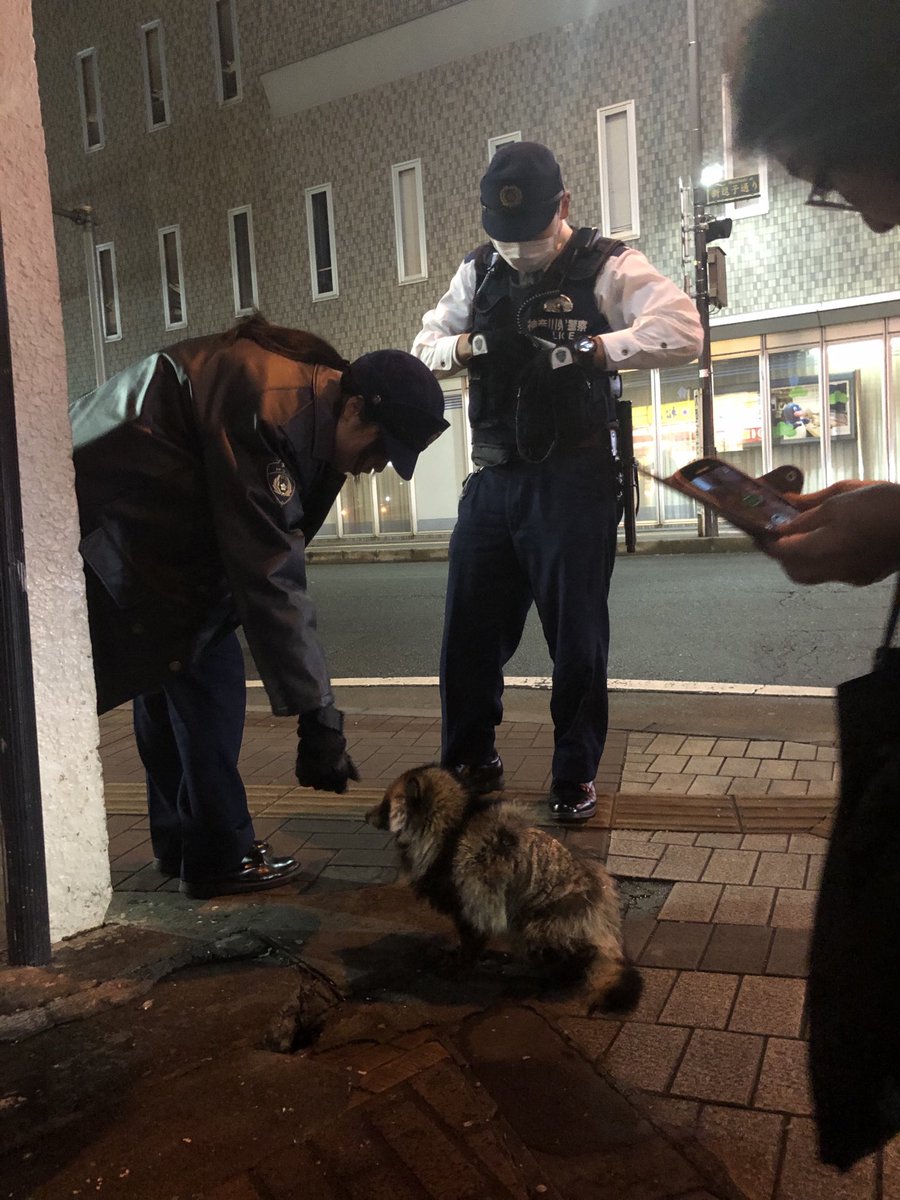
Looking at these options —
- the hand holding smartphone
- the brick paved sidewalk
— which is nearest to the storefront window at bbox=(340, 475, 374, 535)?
the brick paved sidewalk

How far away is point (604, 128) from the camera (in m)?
18.1

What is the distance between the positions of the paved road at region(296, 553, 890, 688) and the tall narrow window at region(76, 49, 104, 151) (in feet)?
57.3

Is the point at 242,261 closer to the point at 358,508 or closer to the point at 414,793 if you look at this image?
the point at 358,508

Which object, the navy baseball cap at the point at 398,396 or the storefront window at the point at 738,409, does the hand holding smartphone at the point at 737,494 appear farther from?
the storefront window at the point at 738,409

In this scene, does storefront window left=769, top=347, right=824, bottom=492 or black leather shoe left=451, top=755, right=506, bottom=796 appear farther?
storefront window left=769, top=347, right=824, bottom=492

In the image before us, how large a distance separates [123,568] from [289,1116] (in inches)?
60.6

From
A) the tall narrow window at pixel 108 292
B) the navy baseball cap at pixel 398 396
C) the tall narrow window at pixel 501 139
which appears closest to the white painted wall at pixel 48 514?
the navy baseball cap at pixel 398 396

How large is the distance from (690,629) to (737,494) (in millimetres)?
6876

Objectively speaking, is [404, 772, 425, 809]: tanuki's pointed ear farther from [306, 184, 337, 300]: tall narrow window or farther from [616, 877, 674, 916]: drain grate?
[306, 184, 337, 300]: tall narrow window

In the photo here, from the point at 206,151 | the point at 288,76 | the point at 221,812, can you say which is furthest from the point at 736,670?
the point at 206,151

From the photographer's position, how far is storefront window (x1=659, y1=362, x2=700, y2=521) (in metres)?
18.1

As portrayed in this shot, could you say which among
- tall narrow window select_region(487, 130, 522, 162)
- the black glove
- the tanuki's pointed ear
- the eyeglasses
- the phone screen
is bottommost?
the tanuki's pointed ear

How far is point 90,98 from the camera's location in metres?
24.0

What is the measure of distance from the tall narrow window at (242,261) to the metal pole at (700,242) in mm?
10269
